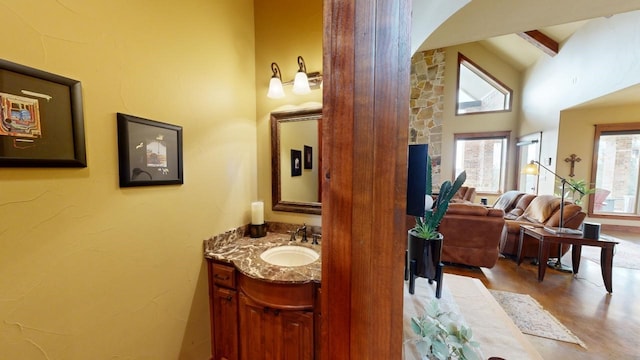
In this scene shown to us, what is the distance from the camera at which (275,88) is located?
5.63 ft

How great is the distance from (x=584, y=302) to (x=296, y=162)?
10.6 ft

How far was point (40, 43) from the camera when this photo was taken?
86 centimetres

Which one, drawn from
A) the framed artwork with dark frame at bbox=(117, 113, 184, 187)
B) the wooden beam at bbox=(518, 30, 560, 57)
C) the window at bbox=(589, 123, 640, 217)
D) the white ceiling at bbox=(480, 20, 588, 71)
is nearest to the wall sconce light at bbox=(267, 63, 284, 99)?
the framed artwork with dark frame at bbox=(117, 113, 184, 187)

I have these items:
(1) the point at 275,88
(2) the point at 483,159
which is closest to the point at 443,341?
(1) the point at 275,88

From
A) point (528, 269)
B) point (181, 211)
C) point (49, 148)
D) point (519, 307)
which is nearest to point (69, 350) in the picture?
point (181, 211)

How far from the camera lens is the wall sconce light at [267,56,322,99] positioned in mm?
1635

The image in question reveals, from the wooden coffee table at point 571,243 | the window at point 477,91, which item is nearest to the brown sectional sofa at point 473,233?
the wooden coffee table at point 571,243

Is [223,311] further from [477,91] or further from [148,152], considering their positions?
[477,91]

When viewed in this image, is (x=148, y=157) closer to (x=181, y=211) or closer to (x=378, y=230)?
(x=181, y=211)

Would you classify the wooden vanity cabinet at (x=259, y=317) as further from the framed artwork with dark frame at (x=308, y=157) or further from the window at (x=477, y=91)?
the window at (x=477, y=91)

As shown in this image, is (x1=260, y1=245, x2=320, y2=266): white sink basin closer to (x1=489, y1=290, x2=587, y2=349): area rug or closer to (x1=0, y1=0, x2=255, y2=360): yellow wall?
(x1=0, y1=0, x2=255, y2=360): yellow wall

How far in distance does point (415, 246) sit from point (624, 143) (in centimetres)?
662

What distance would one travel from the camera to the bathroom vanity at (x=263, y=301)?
4.11 feet

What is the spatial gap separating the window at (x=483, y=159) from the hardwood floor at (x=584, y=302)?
3020 mm
